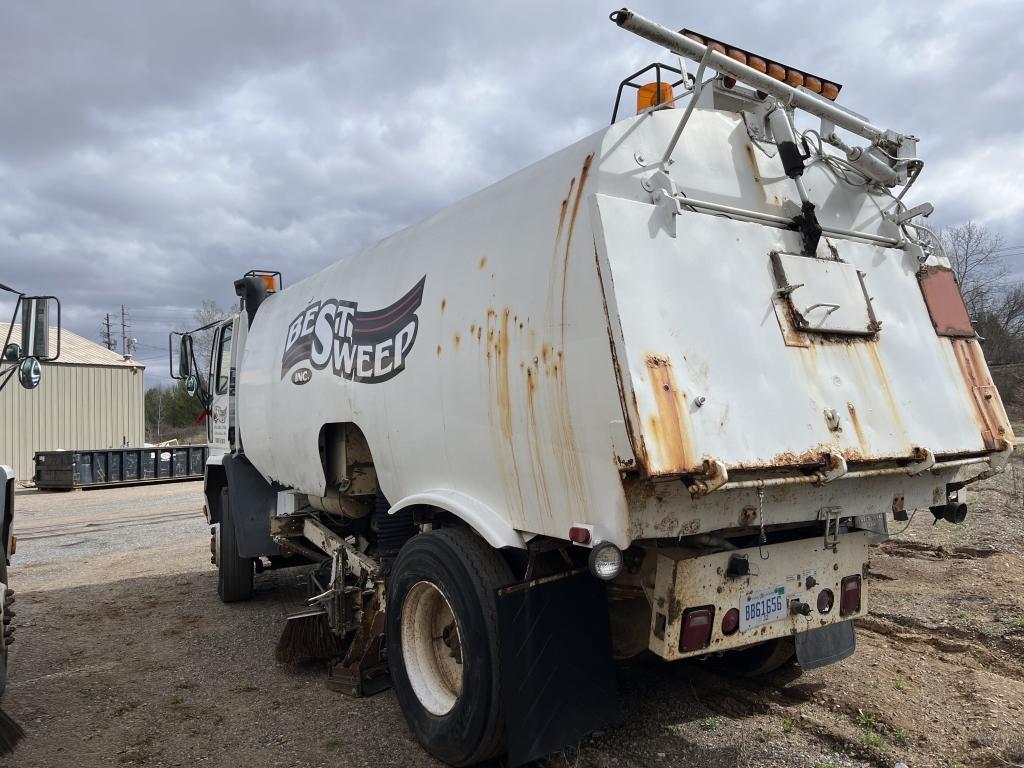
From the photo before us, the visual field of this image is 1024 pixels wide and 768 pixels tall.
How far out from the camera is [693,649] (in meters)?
3.09

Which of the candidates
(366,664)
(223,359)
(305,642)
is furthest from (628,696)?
(223,359)

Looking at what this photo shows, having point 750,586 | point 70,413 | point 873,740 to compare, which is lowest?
point 873,740

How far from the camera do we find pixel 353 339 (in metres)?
4.71

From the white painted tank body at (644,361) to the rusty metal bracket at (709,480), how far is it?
0.17 feet

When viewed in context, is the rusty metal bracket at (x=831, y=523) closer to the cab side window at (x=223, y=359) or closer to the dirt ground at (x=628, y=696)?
the dirt ground at (x=628, y=696)

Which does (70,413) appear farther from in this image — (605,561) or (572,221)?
(605,561)

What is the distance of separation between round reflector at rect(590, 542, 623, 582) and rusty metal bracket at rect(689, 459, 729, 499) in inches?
14.5

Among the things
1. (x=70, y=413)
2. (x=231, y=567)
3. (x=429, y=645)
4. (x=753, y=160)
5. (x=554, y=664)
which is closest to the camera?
(x=554, y=664)

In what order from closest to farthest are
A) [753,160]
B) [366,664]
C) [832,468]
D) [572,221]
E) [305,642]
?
[832,468]
[572,221]
[753,160]
[366,664]
[305,642]

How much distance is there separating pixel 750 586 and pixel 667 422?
40.0 inches

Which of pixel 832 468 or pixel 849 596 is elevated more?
pixel 832 468

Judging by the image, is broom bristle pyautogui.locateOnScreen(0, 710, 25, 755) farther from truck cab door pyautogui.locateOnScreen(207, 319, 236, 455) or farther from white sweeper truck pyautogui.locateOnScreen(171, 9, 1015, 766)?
truck cab door pyautogui.locateOnScreen(207, 319, 236, 455)

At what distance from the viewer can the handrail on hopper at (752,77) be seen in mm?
2904

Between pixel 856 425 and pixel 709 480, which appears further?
pixel 856 425
